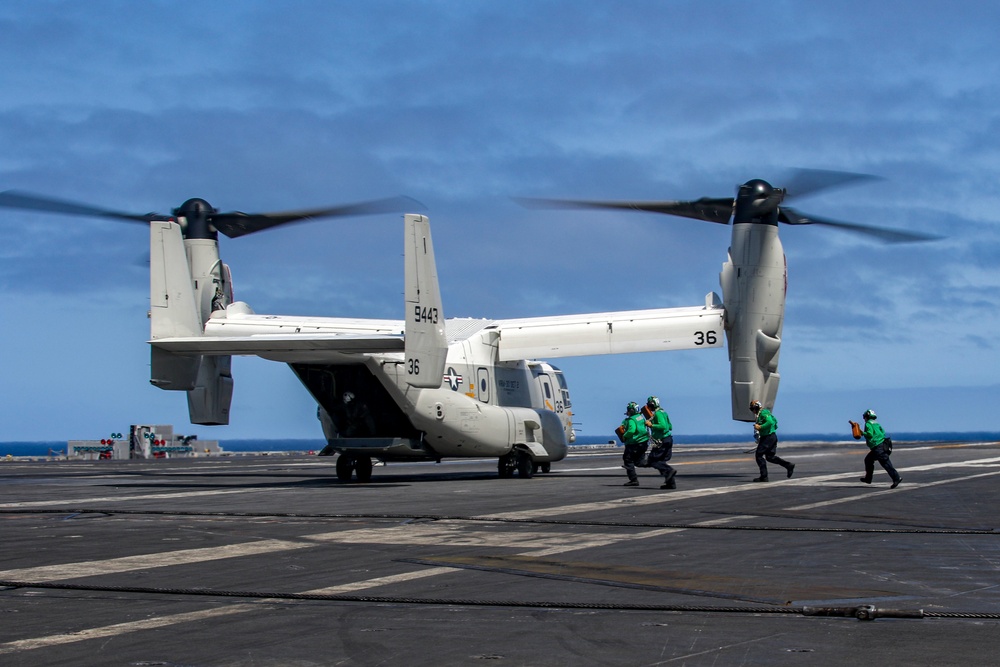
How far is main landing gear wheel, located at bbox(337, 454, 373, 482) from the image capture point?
27.2 m

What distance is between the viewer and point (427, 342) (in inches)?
863

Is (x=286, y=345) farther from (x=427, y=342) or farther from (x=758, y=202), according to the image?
(x=758, y=202)

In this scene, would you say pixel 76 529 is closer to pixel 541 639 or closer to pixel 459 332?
pixel 541 639

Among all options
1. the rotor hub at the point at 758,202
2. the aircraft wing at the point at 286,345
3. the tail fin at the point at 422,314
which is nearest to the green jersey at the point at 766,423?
the rotor hub at the point at 758,202

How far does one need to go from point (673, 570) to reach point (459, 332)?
19.0 metres

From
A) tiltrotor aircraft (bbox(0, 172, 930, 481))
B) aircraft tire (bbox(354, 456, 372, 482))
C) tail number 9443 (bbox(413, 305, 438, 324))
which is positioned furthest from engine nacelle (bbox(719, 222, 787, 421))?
aircraft tire (bbox(354, 456, 372, 482))

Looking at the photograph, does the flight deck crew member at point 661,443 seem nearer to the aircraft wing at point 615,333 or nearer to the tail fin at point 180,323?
the aircraft wing at point 615,333

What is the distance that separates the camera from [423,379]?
21922 millimetres

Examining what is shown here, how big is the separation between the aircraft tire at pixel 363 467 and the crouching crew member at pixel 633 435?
22.1 ft

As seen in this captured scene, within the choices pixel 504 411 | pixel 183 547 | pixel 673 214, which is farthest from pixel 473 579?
pixel 673 214

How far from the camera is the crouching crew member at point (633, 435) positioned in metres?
24.2

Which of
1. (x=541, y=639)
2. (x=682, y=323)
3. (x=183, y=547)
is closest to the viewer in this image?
(x=541, y=639)

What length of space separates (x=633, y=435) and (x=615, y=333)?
4.49 metres

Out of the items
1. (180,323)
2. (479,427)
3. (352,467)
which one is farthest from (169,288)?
(479,427)
